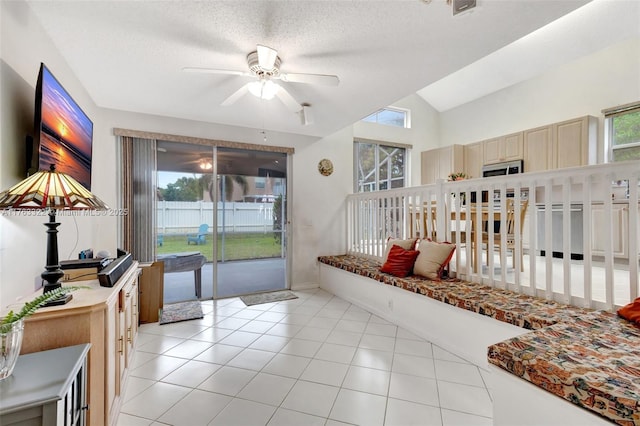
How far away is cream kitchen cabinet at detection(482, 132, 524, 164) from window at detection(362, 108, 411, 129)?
1.73m

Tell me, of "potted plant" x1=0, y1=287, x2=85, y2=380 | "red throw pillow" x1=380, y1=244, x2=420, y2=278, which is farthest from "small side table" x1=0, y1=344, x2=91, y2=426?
"red throw pillow" x1=380, y1=244, x2=420, y2=278

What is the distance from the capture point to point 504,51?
517 centimetres

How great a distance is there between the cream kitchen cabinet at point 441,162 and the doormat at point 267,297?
4.24 metres

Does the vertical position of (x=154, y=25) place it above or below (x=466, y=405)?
above

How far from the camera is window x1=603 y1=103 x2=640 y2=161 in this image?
4242 millimetres

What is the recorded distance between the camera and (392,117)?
630 cm

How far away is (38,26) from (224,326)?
2.86 metres

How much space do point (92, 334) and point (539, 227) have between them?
236 inches

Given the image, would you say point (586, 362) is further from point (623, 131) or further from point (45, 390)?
point (623, 131)

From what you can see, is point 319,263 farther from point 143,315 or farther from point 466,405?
point 466,405

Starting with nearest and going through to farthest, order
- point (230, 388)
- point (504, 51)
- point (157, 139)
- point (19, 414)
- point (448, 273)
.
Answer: point (19, 414) < point (230, 388) < point (448, 273) < point (157, 139) < point (504, 51)

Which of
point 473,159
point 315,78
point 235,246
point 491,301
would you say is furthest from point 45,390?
point 473,159

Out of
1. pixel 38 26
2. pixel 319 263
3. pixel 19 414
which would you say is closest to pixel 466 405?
pixel 19 414

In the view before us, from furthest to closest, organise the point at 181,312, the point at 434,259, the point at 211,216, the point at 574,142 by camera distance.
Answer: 1. the point at 574,142
2. the point at 211,216
3. the point at 181,312
4. the point at 434,259
